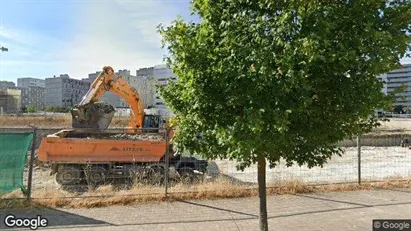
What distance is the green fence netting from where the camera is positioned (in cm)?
795

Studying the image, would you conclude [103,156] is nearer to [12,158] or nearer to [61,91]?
[12,158]

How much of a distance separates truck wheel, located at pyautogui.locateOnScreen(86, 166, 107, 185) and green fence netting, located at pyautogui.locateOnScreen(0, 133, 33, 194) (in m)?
3.38

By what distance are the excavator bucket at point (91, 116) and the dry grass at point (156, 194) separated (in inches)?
241

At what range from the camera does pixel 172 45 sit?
421 cm

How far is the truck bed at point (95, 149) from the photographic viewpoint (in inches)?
479

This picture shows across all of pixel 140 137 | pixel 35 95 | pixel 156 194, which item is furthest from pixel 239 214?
pixel 35 95

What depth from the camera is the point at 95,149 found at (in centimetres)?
1252

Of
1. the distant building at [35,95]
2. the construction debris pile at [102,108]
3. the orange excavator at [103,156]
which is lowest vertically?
the orange excavator at [103,156]

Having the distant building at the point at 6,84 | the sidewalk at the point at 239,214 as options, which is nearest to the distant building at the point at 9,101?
the distant building at the point at 6,84

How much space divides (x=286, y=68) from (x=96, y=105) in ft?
41.2

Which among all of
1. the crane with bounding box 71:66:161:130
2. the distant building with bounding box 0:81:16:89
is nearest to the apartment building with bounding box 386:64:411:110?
the crane with bounding box 71:66:161:130

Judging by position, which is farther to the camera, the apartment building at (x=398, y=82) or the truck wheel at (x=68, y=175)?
the truck wheel at (x=68, y=175)

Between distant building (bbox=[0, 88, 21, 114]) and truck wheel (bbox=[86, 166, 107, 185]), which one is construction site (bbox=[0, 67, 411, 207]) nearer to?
truck wheel (bbox=[86, 166, 107, 185])

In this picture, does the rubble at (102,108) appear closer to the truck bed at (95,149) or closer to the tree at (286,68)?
the truck bed at (95,149)
